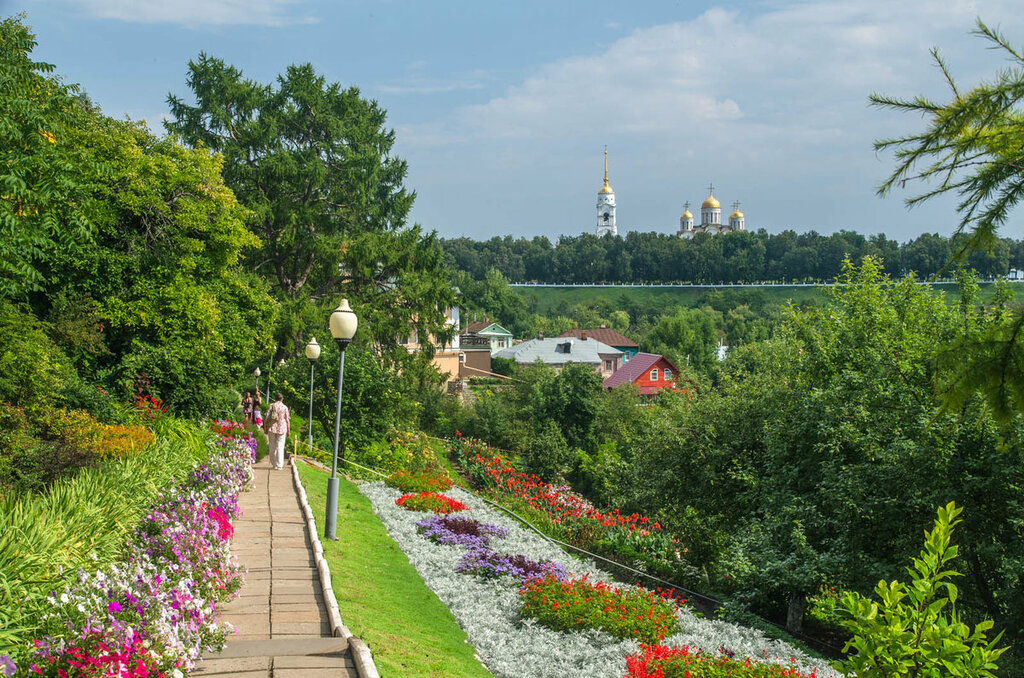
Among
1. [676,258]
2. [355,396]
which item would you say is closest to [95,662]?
[355,396]

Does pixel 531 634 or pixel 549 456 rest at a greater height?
pixel 531 634

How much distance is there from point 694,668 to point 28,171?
41.7 feet

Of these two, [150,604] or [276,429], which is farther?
[276,429]

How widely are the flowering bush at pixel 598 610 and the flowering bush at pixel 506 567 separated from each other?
89 cm

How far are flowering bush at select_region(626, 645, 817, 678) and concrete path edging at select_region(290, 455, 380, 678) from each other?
2.91 m

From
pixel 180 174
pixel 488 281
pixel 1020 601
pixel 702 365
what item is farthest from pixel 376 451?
pixel 488 281

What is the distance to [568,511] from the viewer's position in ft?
67.4

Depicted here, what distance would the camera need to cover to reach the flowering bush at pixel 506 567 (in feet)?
39.3

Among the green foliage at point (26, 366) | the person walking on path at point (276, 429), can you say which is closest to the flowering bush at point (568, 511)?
the person walking on path at point (276, 429)

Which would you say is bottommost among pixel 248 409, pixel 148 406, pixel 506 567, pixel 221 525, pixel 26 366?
pixel 506 567

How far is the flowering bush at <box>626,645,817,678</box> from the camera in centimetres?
802

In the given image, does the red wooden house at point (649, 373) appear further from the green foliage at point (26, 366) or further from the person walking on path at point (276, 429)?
the green foliage at point (26, 366)

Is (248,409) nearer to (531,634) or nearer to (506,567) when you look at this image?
(506,567)

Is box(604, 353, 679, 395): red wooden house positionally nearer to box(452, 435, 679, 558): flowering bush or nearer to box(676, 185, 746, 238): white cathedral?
box(452, 435, 679, 558): flowering bush
